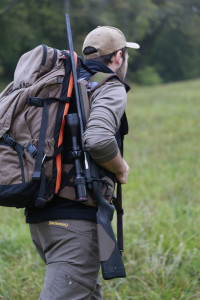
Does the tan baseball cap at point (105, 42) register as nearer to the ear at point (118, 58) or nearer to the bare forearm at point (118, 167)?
the ear at point (118, 58)

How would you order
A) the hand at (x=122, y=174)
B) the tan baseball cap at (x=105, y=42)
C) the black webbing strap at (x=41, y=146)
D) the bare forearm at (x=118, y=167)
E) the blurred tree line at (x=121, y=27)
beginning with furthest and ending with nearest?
the blurred tree line at (x=121, y=27), the tan baseball cap at (x=105, y=42), the hand at (x=122, y=174), the bare forearm at (x=118, y=167), the black webbing strap at (x=41, y=146)

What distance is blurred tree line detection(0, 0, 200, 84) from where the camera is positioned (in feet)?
109

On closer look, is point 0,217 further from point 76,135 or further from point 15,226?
point 76,135

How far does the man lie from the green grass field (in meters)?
1.21

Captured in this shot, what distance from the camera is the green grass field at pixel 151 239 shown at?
3541 millimetres

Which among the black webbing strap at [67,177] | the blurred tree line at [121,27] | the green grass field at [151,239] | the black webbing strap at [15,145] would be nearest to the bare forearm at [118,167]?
the black webbing strap at [67,177]

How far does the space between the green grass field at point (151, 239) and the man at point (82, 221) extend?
121 centimetres

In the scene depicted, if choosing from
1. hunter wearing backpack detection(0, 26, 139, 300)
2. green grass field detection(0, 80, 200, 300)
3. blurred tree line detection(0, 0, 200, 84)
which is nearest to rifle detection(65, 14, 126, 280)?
hunter wearing backpack detection(0, 26, 139, 300)

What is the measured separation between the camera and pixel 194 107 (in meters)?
15.7

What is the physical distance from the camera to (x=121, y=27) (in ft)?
129

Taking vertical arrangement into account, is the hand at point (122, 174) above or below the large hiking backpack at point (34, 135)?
below

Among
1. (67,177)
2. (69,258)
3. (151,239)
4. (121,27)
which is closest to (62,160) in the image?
(67,177)

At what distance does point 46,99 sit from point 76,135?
0.24 metres

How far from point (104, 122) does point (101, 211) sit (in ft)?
1.50
